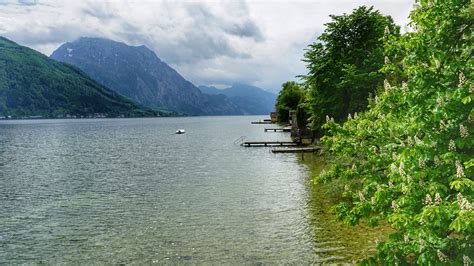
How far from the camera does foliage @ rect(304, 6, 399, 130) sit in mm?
49594

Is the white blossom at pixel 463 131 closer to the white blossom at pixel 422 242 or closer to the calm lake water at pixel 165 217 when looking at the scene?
the white blossom at pixel 422 242

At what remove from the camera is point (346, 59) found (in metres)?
52.7

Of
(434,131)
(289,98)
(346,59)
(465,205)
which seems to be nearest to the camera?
(465,205)

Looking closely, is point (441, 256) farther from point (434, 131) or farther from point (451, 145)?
point (434, 131)

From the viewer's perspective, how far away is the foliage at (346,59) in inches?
1953

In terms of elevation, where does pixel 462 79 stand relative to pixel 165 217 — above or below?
above

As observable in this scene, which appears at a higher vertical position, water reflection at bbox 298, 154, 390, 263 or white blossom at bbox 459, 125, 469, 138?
white blossom at bbox 459, 125, 469, 138

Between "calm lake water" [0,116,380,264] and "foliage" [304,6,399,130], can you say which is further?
"foliage" [304,6,399,130]

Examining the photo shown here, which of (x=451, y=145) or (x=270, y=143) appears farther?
(x=270, y=143)

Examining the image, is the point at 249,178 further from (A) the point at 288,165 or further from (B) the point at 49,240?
(B) the point at 49,240

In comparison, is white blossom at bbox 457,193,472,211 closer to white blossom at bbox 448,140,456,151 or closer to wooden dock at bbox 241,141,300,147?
white blossom at bbox 448,140,456,151

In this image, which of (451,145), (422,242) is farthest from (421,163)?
(422,242)

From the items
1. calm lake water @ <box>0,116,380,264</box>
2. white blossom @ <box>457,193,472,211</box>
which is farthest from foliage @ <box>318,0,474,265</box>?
calm lake water @ <box>0,116,380,264</box>

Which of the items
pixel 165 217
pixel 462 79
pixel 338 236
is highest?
pixel 462 79
